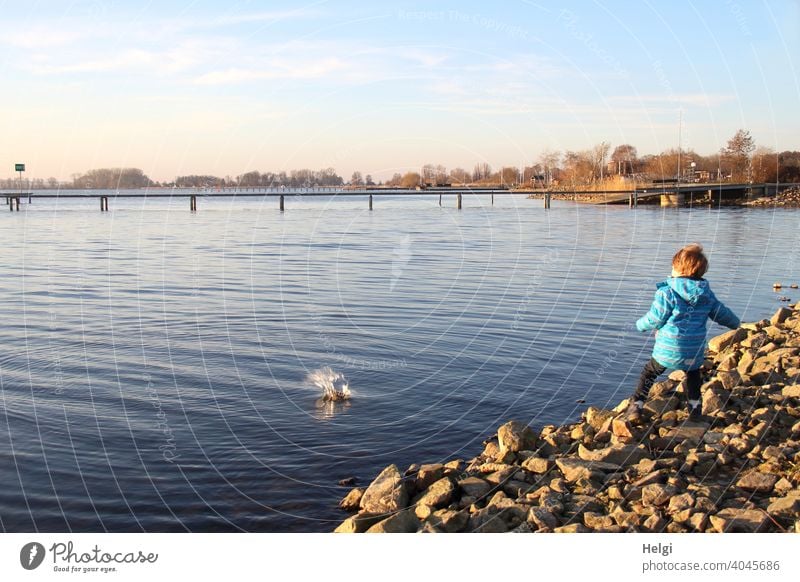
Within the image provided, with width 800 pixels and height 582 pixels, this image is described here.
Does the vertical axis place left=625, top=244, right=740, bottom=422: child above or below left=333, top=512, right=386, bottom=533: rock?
above

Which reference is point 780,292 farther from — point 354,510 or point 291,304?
point 354,510

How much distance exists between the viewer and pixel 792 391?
370 inches

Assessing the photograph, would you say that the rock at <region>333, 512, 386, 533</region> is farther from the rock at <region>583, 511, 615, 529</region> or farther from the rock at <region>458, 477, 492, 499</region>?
the rock at <region>583, 511, 615, 529</region>

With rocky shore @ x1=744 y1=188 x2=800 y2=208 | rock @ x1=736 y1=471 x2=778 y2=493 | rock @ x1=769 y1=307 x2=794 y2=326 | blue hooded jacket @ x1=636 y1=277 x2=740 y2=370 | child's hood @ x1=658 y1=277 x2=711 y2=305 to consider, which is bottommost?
rock @ x1=736 y1=471 x2=778 y2=493

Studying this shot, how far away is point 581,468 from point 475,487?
119cm

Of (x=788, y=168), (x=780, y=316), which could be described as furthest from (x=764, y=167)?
(x=780, y=316)

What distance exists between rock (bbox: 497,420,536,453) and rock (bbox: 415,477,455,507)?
132cm

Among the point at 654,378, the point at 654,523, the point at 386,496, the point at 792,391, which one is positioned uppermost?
the point at 654,378

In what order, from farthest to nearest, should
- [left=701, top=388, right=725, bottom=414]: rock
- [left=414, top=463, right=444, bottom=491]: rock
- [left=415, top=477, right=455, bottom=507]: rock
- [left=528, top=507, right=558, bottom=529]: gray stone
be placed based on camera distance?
[left=701, top=388, right=725, bottom=414]: rock → [left=414, top=463, right=444, bottom=491]: rock → [left=415, top=477, right=455, bottom=507]: rock → [left=528, top=507, right=558, bottom=529]: gray stone

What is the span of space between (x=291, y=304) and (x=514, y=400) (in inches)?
467

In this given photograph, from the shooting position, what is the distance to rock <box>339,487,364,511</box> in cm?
880

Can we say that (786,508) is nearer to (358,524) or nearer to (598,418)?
(598,418)

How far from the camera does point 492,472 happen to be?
878cm

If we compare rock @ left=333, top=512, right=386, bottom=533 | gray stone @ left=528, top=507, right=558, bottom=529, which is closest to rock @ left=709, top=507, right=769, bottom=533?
gray stone @ left=528, top=507, right=558, bottom=529
